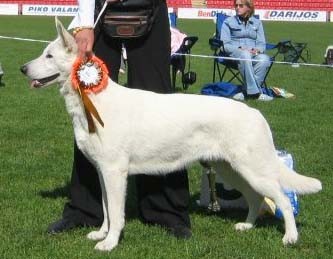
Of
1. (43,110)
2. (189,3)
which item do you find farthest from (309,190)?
(189,3)

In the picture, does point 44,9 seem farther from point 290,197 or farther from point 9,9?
point 290,197

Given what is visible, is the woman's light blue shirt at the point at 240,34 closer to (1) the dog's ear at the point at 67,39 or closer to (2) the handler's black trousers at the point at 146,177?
(2) the handler's black trousers at the point at 146,177

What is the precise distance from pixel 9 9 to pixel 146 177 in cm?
3462

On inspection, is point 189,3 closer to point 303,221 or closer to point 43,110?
point 43,110

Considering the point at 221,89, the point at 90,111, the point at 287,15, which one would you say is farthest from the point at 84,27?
the point at 287,15

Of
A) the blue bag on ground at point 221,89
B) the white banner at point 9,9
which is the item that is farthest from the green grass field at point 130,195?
the white banner at point 9,9

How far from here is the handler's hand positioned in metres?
3.65

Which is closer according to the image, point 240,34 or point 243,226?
point 243,226

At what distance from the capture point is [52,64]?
3.61 metres

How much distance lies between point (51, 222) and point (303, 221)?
183 cm

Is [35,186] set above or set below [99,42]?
below

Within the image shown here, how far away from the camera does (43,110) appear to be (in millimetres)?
8414

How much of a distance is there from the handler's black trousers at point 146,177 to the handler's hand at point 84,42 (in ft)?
0.89

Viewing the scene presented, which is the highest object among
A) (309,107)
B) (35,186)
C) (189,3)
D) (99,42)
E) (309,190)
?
(99,42)
